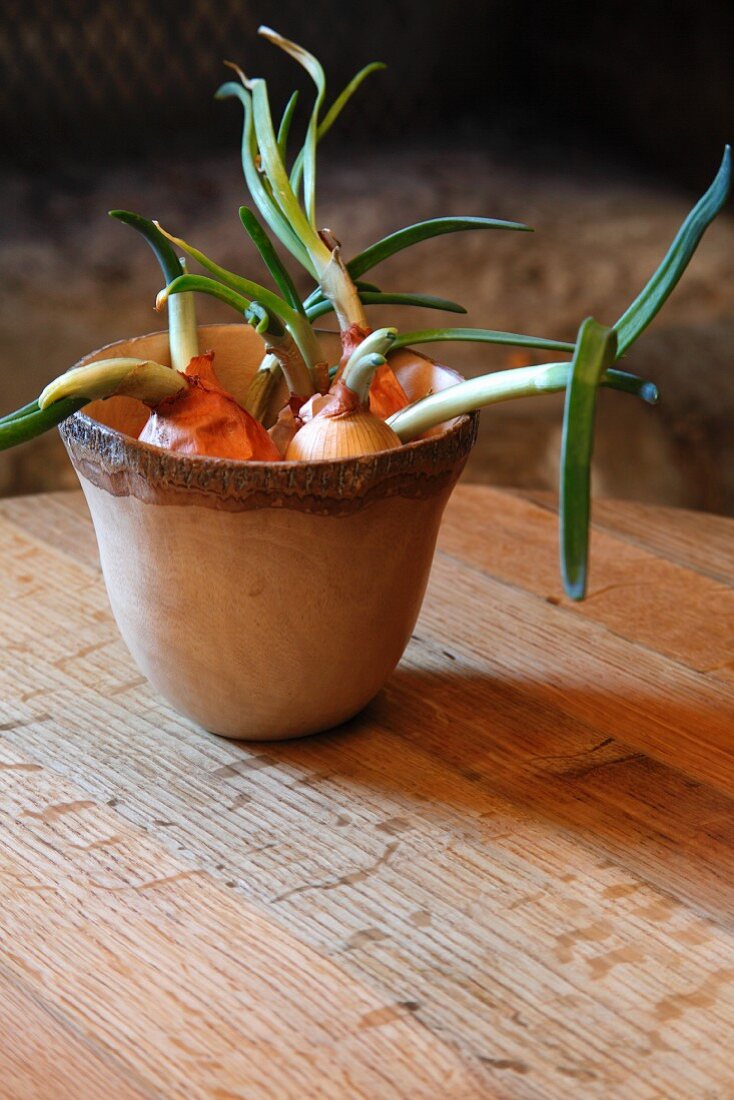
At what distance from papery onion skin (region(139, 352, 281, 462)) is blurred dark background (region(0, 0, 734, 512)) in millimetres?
1442

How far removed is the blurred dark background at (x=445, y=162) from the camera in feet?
7.64

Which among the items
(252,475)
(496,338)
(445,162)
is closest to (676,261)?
(496,338)

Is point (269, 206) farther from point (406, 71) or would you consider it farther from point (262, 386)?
point (406, 71)

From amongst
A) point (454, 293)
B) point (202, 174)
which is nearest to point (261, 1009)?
point (454, 293)

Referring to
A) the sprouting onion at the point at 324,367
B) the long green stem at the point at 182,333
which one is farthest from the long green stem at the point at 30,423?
the long green stem at the point at 182,333

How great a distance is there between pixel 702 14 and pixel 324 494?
257 centimetres

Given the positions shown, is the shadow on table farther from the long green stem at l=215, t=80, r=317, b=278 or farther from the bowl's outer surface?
the long green stem at l=215, t=80, r=317, b=278

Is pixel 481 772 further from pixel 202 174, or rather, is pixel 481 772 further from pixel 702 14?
pixel 702 14

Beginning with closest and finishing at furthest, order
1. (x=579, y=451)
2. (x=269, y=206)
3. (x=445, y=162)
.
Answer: (x=579, y=451) < (x=269, y=206) < (x=445, y=162)

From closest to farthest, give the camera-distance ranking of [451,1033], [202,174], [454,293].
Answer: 1. [451,1033]
2. [454,293]
3. [202,174]

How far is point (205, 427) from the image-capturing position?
0.66 metres

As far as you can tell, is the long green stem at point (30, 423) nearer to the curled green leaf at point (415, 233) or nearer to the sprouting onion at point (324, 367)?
the sprouting onion at point (324, 367)

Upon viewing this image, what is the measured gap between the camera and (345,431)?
2.14 ft

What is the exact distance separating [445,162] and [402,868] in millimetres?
2580
